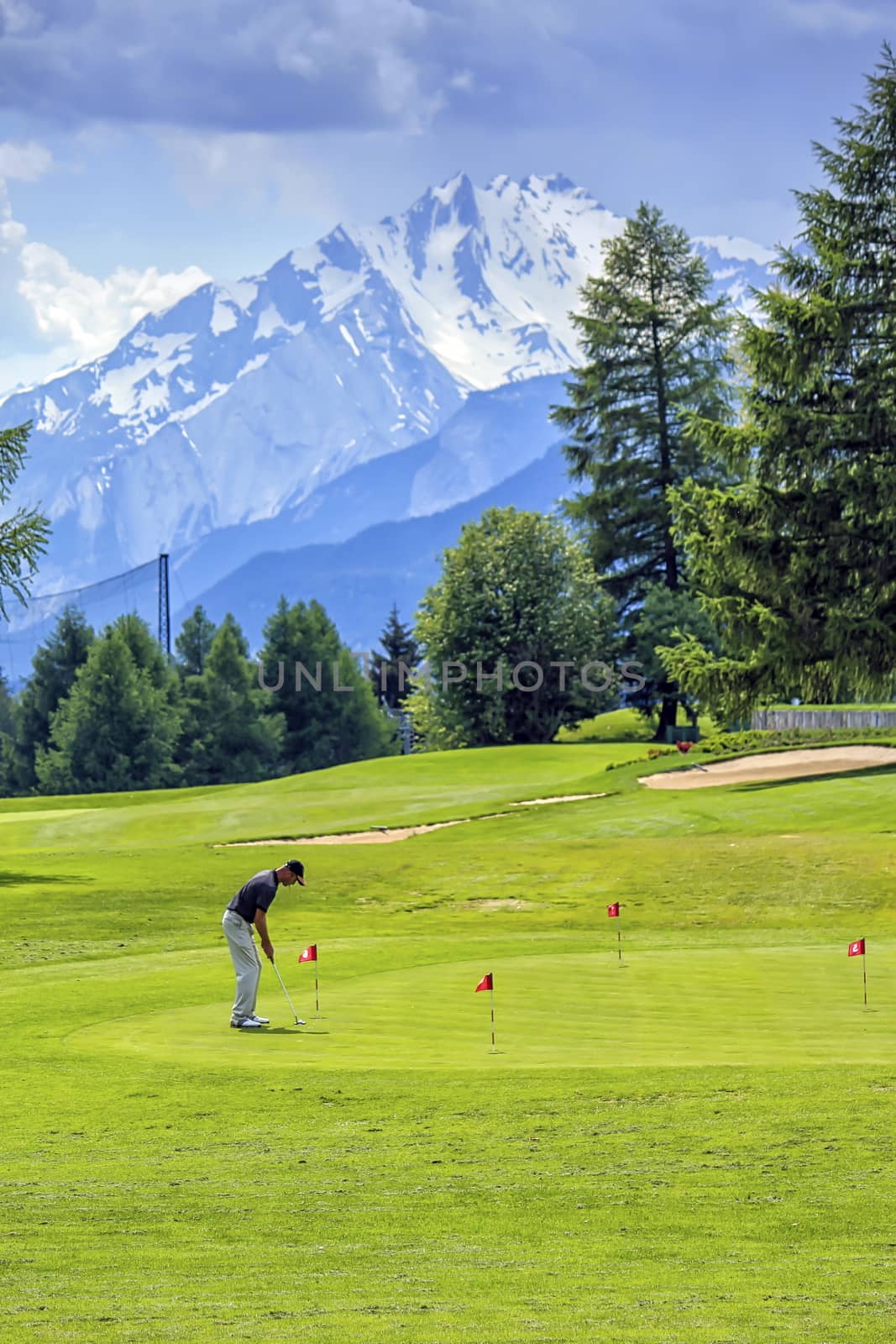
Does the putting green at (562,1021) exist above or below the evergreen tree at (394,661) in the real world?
below

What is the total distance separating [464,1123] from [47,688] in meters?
104

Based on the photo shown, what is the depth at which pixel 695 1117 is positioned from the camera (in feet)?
34.8

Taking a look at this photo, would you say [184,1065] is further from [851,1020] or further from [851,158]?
[851,158]

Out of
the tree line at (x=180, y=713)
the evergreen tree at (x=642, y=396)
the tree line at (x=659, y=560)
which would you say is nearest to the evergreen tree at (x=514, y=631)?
the tree line at (x=659, y=560)

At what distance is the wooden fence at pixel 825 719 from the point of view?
46938mm

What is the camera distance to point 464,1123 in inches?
422

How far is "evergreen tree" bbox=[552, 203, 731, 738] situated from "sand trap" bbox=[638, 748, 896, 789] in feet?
84.7

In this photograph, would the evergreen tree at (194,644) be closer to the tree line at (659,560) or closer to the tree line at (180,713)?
the tree line at (659,560)

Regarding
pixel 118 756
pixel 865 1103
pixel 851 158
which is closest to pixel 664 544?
pixel 851 158

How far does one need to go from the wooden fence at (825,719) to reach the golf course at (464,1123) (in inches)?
830

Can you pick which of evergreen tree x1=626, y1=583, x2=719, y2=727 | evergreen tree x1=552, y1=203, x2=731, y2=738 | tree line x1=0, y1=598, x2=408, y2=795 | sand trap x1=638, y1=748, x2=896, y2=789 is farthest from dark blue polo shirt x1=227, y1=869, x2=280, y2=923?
tree line x1=0, y1=598, x2=408, y2=795

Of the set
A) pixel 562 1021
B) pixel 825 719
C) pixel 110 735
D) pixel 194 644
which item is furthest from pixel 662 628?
pixel 194 644

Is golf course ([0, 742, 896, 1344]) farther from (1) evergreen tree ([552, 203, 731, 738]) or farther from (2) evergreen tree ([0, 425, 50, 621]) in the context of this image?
(1) evergreen tree ([552, 203, 731, 738])

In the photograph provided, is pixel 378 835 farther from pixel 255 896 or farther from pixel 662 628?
→ pixel 662 628
